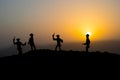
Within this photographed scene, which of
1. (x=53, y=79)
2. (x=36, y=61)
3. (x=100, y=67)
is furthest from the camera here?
(x=36, y=61)

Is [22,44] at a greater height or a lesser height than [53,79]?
greater

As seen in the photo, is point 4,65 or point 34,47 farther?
point 34,47

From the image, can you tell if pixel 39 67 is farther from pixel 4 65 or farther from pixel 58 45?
pixel 58 45

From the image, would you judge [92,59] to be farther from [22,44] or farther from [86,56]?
[22,44]

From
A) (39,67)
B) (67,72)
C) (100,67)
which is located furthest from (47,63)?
(100,67)

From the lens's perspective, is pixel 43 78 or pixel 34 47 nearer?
pixel 43 78

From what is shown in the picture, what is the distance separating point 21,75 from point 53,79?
3.86 metres

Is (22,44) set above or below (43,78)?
above

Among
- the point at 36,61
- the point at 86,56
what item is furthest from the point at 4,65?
the point at 86,56

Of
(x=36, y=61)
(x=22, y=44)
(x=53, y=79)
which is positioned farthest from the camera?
(x=22, y=44)

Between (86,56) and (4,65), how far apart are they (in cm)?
1023

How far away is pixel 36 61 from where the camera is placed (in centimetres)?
3597

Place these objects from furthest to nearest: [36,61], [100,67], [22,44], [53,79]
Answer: [22,44] < [36,61] < [100,67] < [53,79]

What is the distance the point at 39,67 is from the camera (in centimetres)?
3381
